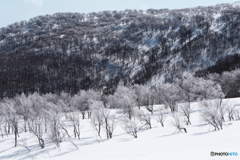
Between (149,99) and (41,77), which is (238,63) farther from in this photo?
(41,77)

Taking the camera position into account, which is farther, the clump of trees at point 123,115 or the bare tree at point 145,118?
the bare tree at point 145,118

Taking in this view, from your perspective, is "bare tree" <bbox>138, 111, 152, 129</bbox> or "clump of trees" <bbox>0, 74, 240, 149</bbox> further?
"bare tree" <bbox>138, 111, 152, 129</bbox>

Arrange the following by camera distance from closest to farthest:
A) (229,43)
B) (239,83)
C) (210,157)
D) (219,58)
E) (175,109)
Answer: (210,157) → (175,109) → (239,83) → (219,58) → (229,43)

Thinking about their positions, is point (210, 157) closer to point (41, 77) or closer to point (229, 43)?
point (41, 77)

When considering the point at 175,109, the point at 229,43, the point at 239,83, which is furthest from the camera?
the point at 229,43

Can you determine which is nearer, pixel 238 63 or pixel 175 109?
pixel 175 109

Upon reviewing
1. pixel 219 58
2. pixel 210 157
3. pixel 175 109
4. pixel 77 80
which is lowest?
pixel 175 109

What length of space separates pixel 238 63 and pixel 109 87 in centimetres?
12102

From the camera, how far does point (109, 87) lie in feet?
561

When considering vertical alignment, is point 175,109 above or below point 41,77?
below

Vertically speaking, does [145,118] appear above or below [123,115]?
above

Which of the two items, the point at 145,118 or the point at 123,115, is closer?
the point at 145,118

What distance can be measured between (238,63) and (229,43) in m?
60.5

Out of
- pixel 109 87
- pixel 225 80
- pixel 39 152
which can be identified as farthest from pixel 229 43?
pixel 39 152
